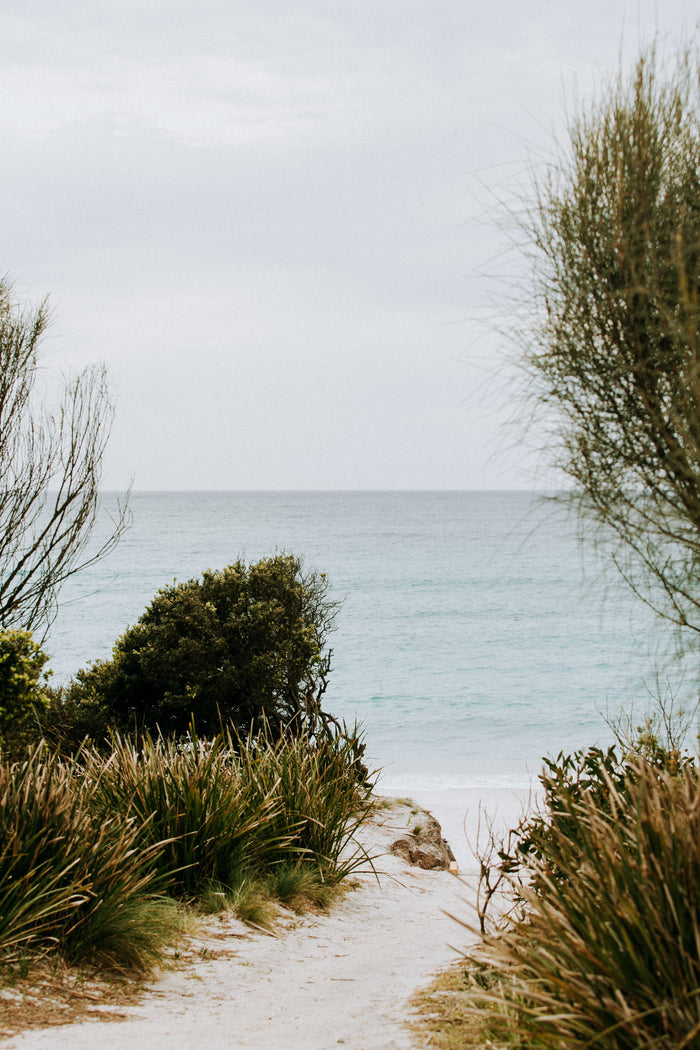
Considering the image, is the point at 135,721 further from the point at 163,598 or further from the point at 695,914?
the point at 695,914

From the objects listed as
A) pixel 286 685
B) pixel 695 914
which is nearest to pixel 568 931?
pixel 695 914

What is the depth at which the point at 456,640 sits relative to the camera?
34.3 metres

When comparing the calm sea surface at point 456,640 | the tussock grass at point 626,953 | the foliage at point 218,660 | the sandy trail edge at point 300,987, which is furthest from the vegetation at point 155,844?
the calm sea surface at point 456,640

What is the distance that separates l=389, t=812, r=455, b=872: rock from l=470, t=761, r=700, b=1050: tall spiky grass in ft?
16.5

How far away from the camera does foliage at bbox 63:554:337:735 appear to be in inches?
385

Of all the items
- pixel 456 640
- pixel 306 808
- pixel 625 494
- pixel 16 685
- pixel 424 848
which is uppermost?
pixel 625 494

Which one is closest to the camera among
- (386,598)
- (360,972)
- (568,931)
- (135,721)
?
(568,931)

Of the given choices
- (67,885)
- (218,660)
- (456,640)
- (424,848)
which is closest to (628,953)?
(67,885)

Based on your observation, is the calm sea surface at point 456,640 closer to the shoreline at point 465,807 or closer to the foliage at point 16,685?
the shoreline at point 465,807

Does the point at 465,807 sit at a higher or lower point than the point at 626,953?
lower

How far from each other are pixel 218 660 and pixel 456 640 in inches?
996

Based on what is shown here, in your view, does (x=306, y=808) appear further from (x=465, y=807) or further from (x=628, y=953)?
(x=465, y=807)

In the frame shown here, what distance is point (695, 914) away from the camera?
2885 mm

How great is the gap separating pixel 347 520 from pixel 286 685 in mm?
90909
